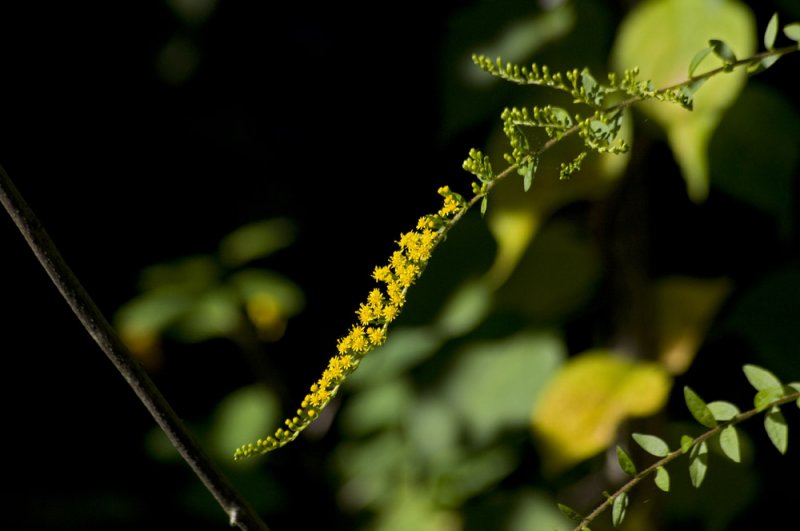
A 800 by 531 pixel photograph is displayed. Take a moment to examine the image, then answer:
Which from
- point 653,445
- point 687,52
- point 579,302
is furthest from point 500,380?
point 653,445

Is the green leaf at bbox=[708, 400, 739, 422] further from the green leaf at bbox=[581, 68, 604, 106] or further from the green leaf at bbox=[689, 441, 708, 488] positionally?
the green leaf at bbox=[581, 68, 604, 106]

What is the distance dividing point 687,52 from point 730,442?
1.56 ft

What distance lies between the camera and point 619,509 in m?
0.43

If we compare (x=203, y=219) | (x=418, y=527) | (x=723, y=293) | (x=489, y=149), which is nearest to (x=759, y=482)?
(x=723, y=293)

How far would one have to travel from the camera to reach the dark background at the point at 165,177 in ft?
5.54

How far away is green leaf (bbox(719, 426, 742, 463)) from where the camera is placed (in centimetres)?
43

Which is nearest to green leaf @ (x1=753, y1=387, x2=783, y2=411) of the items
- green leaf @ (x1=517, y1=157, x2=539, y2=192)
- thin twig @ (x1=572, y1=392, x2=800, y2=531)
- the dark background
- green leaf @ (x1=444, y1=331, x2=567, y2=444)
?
thin twig @ (x1=572, y1=392, x2=800, y2=531)

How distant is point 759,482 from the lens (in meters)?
1.14

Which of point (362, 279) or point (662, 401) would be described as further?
point (362, 279)

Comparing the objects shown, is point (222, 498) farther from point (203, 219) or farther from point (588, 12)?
point (203, 219)

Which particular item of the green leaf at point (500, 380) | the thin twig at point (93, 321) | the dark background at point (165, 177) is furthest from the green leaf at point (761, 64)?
the dark background at point (165, 177)

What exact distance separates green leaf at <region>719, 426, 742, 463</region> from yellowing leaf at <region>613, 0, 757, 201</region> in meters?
0.41

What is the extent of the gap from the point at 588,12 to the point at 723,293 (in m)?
0.31

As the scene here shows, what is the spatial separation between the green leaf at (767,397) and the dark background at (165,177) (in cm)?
120
